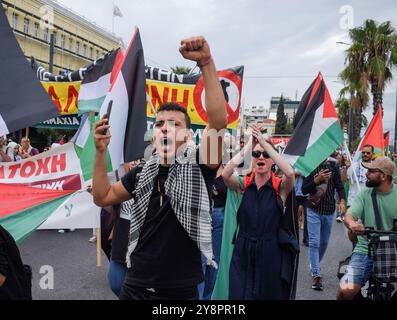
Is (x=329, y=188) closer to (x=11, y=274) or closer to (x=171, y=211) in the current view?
(x=171, y=211)

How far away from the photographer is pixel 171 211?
2.44m

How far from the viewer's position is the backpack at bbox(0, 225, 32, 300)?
249 cm

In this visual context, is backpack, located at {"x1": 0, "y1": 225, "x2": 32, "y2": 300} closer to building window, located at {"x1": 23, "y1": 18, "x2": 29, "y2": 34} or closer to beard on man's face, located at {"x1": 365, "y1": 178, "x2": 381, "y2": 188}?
beard on man's face, located at {"x1": 365, "y1": 178, "x2": 381, "y2": 188}

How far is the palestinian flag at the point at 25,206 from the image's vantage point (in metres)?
3.69

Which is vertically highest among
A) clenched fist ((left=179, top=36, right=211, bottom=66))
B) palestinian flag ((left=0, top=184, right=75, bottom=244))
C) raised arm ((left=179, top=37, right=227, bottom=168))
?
clenched fist ((left=179, top=36, right=211, bottom=66))

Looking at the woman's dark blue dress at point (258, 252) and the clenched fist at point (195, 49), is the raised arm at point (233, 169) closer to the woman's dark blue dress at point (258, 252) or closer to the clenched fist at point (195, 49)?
the woman's dark blue dress at point (258, 252)

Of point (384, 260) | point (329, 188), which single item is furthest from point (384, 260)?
point (329, 188)

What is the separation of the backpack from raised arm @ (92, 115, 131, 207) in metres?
0.52

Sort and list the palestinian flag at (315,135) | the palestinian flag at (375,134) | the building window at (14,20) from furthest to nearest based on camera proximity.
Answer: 1. the building window at (14,20)
2. the palestinian flag at (375,134)
3. the palestinian flag at (315,135)

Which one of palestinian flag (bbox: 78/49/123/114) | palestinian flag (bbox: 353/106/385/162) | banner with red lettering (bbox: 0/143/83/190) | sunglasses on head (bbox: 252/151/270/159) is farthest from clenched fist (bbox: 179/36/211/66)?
palestinian flag (bbox: 353/106/385/162)

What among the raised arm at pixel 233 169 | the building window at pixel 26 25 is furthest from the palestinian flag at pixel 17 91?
the building window at pixel 26 25

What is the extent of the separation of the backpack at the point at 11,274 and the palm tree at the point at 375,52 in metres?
21.7

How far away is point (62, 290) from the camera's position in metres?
5.11
